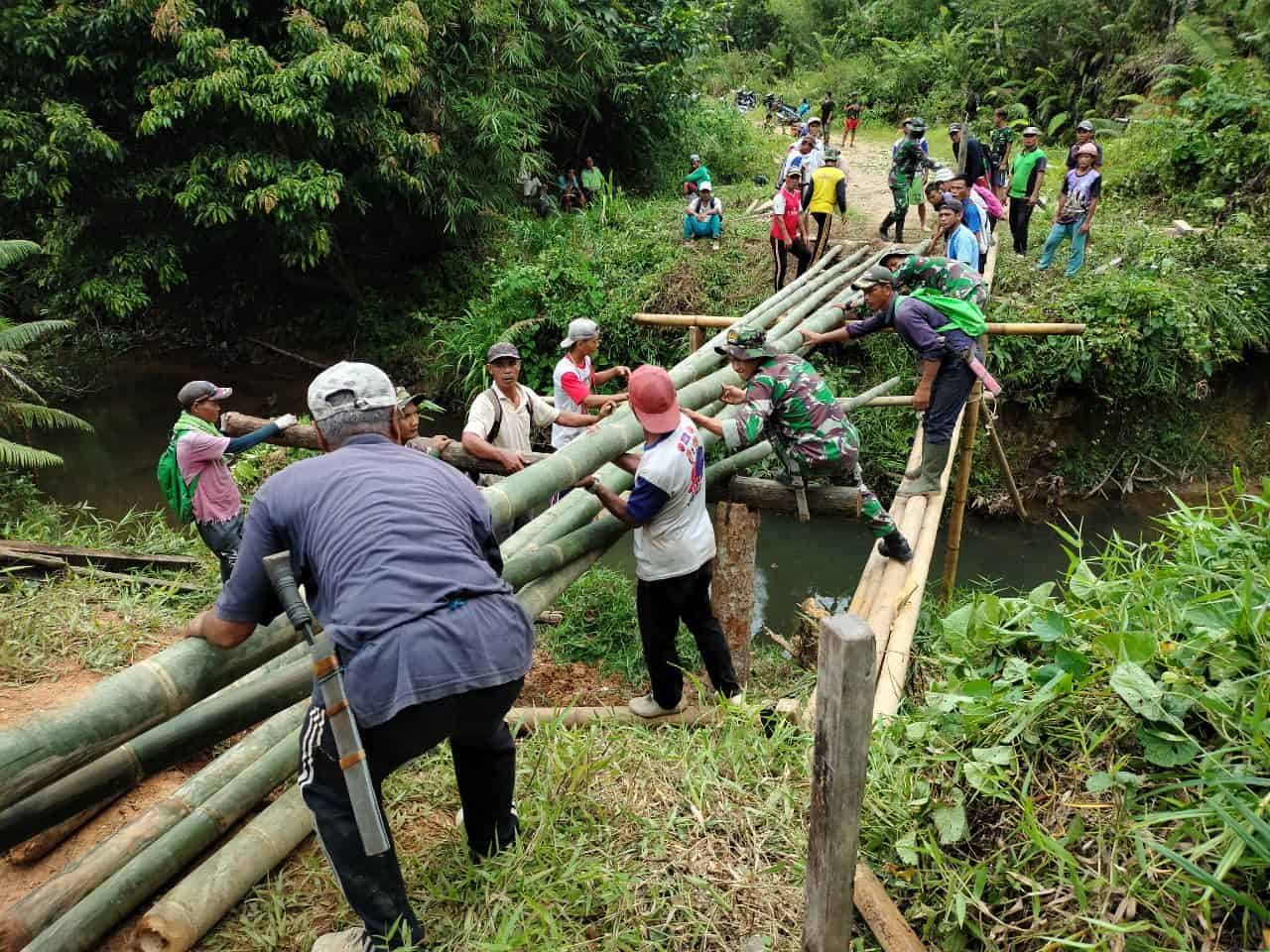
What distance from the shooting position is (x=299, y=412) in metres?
12.6

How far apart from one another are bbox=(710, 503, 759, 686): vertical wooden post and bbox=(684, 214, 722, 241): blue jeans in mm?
7302

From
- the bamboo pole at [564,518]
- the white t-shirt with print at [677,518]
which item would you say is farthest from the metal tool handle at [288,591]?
the white t-shirt with print at [677,518]

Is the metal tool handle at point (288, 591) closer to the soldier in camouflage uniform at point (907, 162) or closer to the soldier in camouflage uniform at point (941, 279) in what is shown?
the soldier in camouflage uniform at point (941, 279)

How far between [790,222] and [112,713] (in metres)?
8.71

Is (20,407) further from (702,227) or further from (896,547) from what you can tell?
(702,227)

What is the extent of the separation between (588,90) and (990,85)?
34.1 feet

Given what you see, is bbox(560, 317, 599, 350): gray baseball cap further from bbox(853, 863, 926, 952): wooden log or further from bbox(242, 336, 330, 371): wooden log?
bbox(242, 336, 330, 371): wooden log

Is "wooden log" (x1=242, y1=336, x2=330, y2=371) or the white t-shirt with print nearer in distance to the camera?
the white t-shirt with print

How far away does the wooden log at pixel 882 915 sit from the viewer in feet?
7.00

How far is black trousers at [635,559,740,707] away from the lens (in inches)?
157

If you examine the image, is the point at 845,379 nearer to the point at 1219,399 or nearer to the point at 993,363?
the point at 993,363

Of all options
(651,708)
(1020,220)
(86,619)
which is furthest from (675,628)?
(1020,220)

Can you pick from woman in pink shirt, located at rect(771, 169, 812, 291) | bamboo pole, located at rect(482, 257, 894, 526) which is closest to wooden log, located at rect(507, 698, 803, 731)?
bamboo pole, located at rect(482, 257, 894, 526)

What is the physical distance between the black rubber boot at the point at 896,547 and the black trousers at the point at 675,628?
123 centimetres
